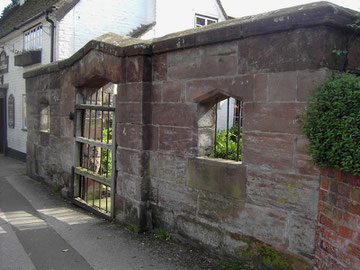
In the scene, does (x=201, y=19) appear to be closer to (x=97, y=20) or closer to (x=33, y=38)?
(x=97, y=20)

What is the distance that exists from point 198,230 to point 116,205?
1637 millimetres

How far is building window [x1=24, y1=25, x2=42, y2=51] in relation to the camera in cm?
1227

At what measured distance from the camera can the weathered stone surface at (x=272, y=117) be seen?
3070 mm

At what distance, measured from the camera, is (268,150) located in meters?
3.29

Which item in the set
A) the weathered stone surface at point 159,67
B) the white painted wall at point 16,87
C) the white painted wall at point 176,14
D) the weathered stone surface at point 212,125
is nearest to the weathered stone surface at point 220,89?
the weathered stone surface at point 212,125

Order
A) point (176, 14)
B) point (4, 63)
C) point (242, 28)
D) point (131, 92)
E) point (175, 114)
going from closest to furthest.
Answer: point (242, 28) → point (175, 114) → point (131, 92) → point (176, 14) → point (4, 63)

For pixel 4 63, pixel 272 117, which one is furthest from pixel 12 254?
pixel 4 63

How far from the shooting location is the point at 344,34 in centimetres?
296

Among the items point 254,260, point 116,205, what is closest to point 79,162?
point 116,205

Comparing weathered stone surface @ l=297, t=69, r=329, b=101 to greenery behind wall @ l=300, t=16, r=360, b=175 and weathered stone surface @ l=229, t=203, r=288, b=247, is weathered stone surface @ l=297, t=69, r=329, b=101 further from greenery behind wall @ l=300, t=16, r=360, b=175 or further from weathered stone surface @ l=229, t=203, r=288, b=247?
weathered stone surface @ l=229, t=203, r=288, b=247

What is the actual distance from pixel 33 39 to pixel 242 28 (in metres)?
11.3

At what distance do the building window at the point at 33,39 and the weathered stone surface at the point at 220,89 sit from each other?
9888 mm

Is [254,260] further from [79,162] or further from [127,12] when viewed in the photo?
[127,12]

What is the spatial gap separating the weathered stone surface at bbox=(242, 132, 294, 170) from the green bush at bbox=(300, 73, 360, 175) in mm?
305
